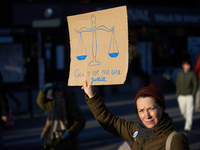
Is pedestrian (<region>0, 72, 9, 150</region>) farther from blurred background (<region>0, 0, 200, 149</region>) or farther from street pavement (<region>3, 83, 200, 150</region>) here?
blurred background (<region>0, 0, 200, 149</region>)

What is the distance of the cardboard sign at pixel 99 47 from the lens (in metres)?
2.55

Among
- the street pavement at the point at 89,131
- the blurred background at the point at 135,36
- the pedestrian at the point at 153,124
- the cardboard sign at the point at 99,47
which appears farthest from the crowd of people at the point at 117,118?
the blurred background at the point at 135,36

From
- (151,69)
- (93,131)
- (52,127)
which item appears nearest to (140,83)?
(151,69)

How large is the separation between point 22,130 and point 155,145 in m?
7.04

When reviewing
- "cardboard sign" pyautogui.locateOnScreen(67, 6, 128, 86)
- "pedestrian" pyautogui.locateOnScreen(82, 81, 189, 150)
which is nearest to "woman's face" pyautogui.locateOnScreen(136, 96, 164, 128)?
"pedestrian" pyautogui.locateOnScreen(82, 81, 189, 150)

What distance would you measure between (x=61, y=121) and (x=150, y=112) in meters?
2.40

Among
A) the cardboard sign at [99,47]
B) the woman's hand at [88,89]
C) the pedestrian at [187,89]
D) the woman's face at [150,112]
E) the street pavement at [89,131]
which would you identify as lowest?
the street pavement at [89,131]

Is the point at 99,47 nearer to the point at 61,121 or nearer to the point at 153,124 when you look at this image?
the point at 153,124

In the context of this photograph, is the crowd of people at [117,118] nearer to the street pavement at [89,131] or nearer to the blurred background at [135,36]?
the street pavement at [89,131]

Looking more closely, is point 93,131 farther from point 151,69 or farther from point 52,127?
point 151,69

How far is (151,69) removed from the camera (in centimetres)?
2094

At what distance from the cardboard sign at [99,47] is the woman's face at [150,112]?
0.24m

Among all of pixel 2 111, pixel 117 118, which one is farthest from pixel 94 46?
pixel 2 111

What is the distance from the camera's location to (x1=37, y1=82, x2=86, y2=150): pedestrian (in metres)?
4.57
